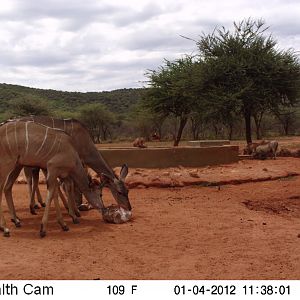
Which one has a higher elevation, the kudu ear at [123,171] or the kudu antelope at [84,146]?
the kudu antelope at [84,146]

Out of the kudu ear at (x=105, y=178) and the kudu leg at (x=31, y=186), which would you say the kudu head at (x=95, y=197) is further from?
the kudu leg at (x=31, y=186)

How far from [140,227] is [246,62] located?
1603cm

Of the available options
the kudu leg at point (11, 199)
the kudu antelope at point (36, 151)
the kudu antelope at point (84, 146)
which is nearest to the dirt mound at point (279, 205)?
the kudu antelope at point (84, 146)

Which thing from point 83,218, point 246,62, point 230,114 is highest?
point 246,62

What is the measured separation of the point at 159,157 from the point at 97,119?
37.9 metres

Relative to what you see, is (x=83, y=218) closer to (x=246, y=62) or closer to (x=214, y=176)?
(x=214, y=176)

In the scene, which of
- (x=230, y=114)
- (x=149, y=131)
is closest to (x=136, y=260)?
(x=230, y=114)

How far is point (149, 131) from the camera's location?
52719 mm

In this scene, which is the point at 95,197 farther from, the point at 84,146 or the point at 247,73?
the point at 247,73

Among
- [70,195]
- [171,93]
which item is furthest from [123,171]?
[171,93]

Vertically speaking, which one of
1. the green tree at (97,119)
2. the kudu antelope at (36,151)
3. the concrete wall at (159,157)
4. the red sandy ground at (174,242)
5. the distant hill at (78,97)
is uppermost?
the distant hill at (78,97)

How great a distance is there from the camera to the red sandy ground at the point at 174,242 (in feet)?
18.1

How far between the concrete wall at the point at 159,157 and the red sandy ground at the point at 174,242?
292 centimetres

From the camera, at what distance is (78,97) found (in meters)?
68.4
